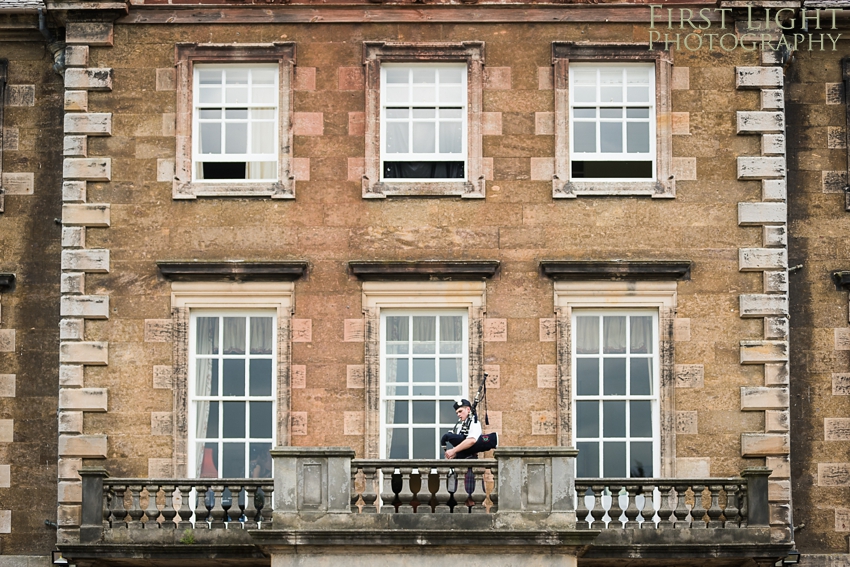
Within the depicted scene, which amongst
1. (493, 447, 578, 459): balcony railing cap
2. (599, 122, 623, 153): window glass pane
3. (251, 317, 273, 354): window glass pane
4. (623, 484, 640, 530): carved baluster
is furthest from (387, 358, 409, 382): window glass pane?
(599, 122, 623, 153): window glass pane

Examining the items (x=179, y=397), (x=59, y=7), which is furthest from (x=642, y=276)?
(x=59, y=7)

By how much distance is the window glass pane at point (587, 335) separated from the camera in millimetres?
28531

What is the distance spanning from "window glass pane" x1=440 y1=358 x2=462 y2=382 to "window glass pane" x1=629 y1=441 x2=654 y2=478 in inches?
105

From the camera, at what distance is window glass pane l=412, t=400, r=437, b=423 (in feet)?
93.0

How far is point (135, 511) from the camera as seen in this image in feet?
88.9

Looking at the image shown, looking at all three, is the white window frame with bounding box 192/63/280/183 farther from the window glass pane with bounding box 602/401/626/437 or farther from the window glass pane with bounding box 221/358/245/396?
the window glass pane with bounding box 602/401/626/437

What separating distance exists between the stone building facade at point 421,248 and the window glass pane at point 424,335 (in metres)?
Result: 0.07

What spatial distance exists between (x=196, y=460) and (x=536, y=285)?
5375mm

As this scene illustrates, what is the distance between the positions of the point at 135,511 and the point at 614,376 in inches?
273

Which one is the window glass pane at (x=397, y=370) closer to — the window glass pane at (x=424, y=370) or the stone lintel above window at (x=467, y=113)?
the window glass pane at (x=424, y=370)

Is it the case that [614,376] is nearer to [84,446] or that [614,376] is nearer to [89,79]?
[84,446]

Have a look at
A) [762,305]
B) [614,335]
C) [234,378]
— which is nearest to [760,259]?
[762,305]

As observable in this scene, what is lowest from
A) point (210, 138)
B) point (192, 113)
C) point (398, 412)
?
point (398, 412)

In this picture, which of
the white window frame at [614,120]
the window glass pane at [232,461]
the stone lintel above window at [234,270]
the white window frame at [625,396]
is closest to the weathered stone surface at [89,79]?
the stone lintel above window at [234,270]
